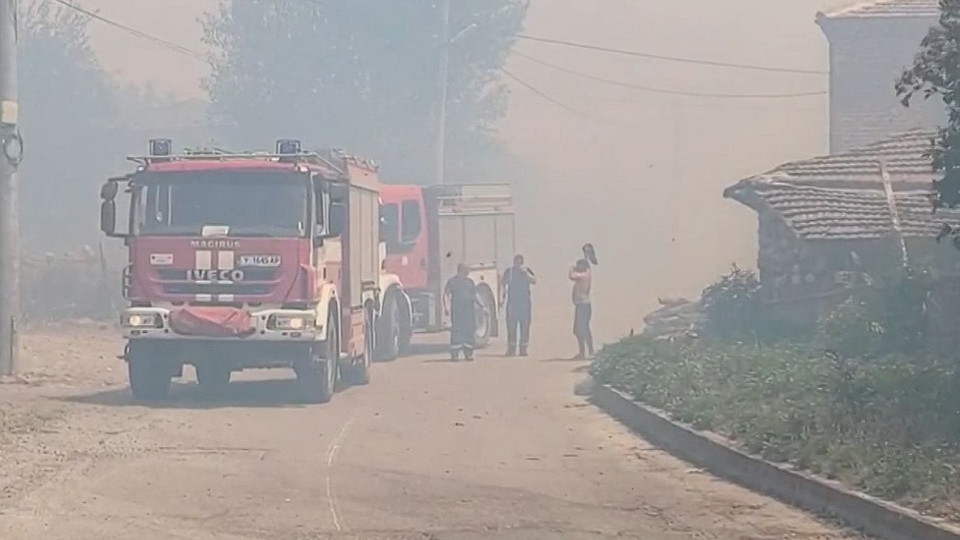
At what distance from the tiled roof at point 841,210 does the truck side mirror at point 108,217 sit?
9291mm

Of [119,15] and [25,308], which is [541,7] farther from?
[25,308]

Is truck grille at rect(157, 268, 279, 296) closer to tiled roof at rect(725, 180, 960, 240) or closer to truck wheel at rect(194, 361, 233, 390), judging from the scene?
truck wheel at rect(194, 361, 233, 390)

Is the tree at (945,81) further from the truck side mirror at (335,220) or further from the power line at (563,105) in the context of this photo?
the power line at (563,105)

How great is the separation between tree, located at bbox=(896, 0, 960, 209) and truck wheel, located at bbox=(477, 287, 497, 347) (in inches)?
742

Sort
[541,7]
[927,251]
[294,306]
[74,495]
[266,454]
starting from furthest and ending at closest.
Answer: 1. [541,7]
2. [927,251]
3. [294,306]
4. [266,454]
5. [74,495]

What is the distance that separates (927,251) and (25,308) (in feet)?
62.7

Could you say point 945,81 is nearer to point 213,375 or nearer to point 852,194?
point 213,375

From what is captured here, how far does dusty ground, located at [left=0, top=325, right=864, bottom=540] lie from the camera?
1106 centimetres

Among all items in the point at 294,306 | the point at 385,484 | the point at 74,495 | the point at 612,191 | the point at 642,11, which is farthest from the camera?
the point at 642,11

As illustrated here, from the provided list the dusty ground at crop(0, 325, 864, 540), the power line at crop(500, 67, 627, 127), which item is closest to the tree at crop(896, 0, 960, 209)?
the dusty ground at crop(0, 325, 864, 540)

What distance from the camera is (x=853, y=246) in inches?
945

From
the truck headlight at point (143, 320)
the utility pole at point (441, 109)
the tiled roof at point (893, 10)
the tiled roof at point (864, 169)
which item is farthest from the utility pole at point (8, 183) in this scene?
the utility pole at point (441, 109)

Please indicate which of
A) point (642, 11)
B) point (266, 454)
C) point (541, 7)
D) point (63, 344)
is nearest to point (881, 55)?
point (63, 344)

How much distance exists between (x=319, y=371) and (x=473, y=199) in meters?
13.1
